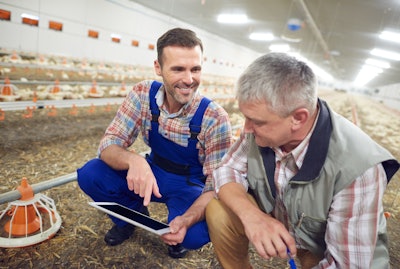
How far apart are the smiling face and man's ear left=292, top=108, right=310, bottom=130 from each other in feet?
2.77

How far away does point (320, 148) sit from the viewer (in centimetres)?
112

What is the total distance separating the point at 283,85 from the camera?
3.65 feet

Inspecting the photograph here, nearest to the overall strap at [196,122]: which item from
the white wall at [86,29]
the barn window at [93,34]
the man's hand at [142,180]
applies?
the man's hand at [142,180]

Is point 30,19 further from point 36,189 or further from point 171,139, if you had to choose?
Result: point 171,139

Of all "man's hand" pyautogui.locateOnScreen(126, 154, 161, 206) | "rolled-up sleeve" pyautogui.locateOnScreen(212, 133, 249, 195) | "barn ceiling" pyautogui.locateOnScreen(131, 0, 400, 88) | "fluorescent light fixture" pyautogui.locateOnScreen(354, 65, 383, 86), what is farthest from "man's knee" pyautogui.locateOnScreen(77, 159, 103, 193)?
"fluorescent light fixture" pyautogui.locateOnScreen(354, 65, 383, 86)

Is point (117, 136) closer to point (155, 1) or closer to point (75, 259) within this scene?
point (75, 259)

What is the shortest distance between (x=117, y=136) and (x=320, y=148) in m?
1.33

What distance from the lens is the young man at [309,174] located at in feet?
3.36

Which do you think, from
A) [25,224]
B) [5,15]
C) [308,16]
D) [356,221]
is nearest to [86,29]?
[5,15]

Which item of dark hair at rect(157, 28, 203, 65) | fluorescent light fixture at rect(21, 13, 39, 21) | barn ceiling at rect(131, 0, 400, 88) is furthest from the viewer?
barn ceiling at rect(131, 0, 400, 88)

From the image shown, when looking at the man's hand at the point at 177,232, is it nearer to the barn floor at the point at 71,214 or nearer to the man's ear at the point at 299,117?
the barn floor at the point at 71,214

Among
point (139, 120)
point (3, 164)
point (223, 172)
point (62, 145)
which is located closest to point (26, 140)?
point (62, 145)

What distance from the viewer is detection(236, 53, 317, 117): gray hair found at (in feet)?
3.66

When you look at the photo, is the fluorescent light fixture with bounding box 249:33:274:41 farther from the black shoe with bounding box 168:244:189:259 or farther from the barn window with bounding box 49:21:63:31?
the black shoe with bounding box 168:244:189:259
